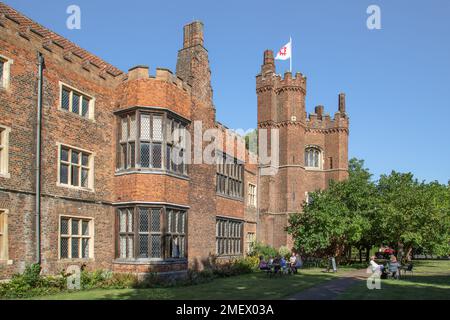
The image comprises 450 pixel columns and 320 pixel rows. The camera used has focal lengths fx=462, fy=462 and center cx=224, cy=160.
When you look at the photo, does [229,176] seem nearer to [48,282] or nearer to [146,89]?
[146,89]

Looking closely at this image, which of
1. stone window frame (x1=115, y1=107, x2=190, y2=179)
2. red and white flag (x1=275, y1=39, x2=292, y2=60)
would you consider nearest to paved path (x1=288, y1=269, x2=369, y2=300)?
stone window frame (x1=115, y1=107, x2=190, y2=179)

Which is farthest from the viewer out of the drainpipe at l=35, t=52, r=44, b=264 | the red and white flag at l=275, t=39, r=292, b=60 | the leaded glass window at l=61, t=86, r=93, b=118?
the red and white flag at l=275, t=39, r=292, b=60

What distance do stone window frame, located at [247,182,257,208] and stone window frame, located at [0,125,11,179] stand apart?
18763 millimetres

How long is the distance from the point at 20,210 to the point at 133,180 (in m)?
4.65

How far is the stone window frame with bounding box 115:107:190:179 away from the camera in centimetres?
1845

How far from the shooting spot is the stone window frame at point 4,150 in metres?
14.4

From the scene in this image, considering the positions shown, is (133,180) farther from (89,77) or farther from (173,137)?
(89,77)

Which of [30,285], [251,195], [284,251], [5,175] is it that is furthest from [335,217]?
[5,175]

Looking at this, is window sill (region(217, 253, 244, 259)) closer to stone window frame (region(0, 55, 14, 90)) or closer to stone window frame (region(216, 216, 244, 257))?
stone window frame (region(216, 216, 244, 257))

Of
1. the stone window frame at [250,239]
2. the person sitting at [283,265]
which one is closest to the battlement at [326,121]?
the stone window frame at [250,239]

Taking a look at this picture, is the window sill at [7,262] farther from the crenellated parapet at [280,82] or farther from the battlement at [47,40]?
the crenellated parapet at [280,82]

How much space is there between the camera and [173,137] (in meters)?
19.5

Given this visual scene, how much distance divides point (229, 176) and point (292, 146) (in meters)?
14.4

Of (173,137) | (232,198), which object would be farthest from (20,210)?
(232,198)
